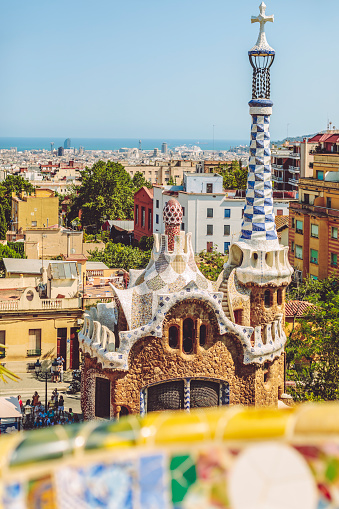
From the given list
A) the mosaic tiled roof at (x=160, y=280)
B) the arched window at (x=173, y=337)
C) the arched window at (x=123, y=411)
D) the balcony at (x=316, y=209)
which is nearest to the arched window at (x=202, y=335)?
the arched window at (x=173, y=337)

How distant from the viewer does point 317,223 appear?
46.0m

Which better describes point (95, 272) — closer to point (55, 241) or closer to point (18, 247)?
point (18, 247)

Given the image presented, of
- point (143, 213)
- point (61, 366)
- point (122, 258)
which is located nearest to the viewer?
point (61, 366)

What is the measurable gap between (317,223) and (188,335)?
28232mm

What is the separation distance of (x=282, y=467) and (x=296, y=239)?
46.1 metres

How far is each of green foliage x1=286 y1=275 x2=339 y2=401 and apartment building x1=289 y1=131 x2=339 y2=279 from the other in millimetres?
9546

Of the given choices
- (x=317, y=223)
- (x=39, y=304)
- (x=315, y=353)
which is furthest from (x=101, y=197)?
(x=315, y=353)

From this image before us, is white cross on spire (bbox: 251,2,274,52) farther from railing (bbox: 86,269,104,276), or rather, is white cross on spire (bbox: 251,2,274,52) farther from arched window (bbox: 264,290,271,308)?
railing (bbox: 86,269,104,276)

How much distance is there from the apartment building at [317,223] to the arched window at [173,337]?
2655 centimetres

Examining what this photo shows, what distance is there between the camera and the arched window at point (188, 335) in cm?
1936

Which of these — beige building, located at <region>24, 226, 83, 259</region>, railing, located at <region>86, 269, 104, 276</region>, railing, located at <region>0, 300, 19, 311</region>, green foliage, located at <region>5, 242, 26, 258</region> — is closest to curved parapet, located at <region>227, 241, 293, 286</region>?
railing, located at <region>0, 300, 19, 311</region>

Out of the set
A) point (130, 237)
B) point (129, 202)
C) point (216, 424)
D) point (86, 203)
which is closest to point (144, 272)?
point (216, 424)

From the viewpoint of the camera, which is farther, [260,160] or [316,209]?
[316,209]

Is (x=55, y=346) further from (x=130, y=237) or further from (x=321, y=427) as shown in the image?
Answer: (x=130, y=237)
